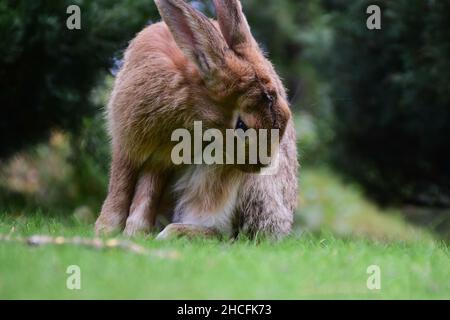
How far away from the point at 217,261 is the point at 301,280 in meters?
0.56

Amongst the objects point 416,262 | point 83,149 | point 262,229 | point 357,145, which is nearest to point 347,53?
point 357,145

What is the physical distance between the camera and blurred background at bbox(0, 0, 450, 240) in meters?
9.40

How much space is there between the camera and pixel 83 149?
1035cm

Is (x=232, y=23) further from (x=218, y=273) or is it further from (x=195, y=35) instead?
(x=218, y=273)

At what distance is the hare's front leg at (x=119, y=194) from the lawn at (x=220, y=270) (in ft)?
1.26

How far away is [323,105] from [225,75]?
6.41 metres

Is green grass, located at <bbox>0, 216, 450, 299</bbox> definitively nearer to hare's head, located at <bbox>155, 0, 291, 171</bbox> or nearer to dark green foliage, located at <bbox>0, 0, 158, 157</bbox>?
hare's head, located at <bbox>155, 0, 291, 171</bbox>

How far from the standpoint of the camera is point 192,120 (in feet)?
21.3
